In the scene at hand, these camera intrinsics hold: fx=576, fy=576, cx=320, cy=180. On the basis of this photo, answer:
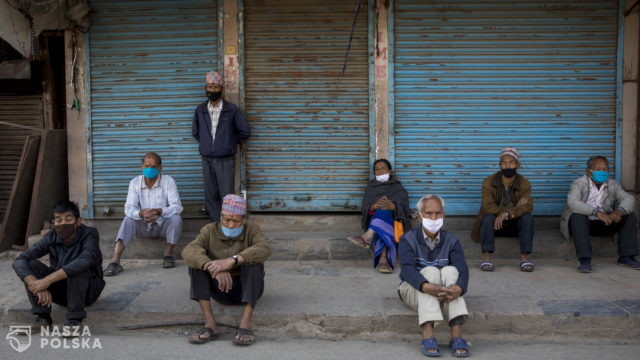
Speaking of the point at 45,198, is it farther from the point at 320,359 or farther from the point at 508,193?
the point at 508,193

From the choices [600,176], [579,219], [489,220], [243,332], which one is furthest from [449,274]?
[600,176]

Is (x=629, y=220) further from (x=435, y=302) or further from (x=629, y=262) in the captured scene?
(x=435, y=302)

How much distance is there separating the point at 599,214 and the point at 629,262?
0.60 metres

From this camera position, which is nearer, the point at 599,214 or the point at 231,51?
the point at 599,214

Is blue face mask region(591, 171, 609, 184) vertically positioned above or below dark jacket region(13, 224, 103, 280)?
above

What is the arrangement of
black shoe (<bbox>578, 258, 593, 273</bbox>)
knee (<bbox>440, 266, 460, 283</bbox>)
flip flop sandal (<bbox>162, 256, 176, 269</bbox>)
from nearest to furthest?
knee (<bbox>440, 266, 460, 283</bbox>), black shoe (<bbox>578, 258, 593, 273</bbox>), flip flop sandal (<bbox>162, 256, 176, 269</bbox>)

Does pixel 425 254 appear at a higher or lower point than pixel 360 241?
higher

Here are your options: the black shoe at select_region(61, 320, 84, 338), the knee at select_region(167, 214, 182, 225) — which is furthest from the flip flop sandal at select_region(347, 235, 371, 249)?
Result: the black shoe at select_region(61, 320, 84, 338)

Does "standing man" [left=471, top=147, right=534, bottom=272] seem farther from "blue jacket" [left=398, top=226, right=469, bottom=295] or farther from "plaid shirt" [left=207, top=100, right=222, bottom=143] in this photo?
"plaid shirt" [left=207, top=100, right=222, bottom=143]

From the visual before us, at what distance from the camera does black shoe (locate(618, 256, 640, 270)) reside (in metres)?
5.97

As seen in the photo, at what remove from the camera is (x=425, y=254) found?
15.0ft

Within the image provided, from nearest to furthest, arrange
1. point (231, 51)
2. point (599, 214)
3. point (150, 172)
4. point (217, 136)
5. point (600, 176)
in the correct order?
point (599, 214), point (600, 176), point (150, 172), point (217, 136), point (231, 51)

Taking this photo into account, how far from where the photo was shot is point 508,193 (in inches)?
249

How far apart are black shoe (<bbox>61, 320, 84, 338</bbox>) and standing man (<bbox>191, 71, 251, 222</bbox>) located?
2460 millimetres
